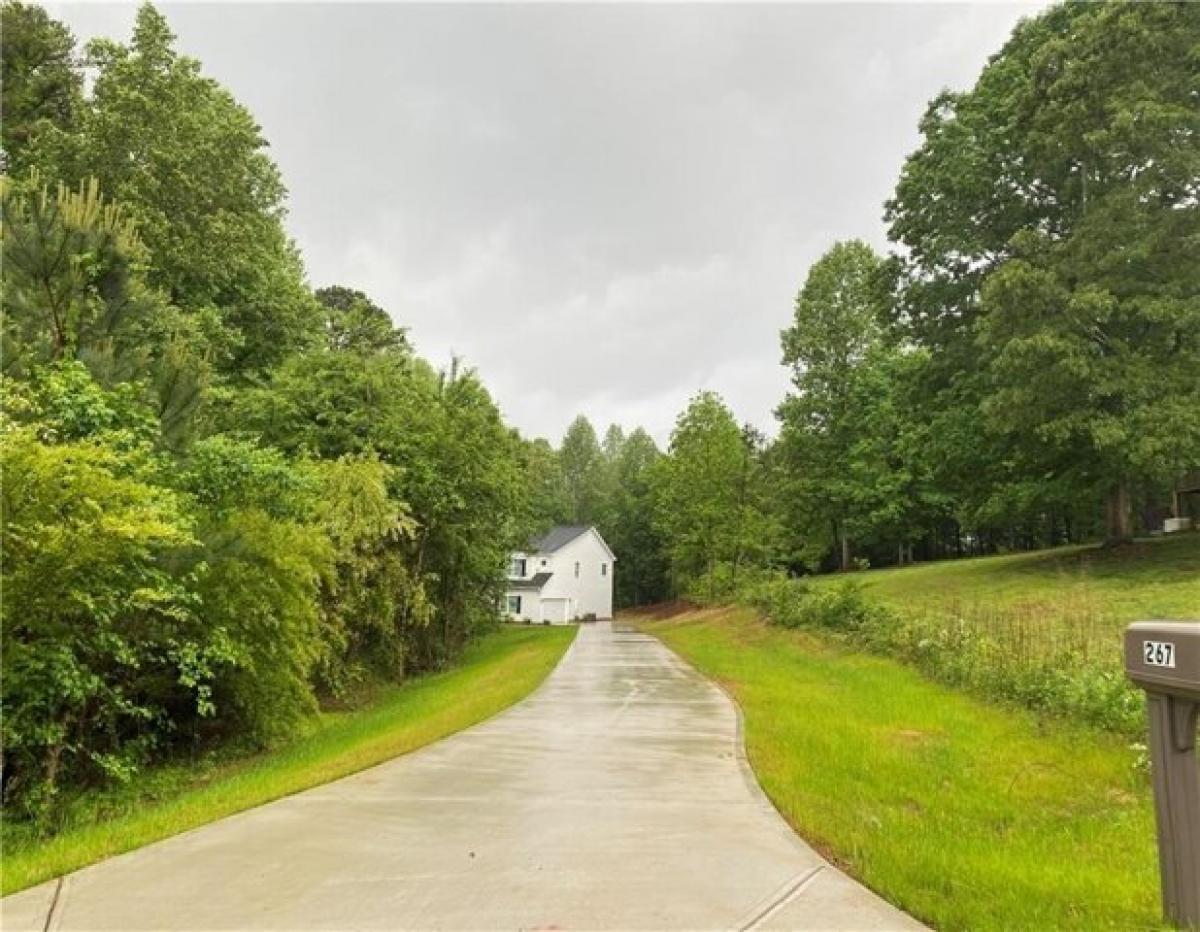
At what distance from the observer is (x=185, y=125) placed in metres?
23.8

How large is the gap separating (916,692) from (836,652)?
539cm

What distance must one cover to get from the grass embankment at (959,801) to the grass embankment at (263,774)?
3.81 m

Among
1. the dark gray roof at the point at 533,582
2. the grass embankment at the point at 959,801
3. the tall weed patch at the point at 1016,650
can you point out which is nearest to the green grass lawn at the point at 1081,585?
the tall weed patch at the point at 1016,650

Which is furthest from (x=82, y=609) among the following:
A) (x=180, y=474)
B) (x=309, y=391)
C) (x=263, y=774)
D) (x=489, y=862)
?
(x=309, y=391)

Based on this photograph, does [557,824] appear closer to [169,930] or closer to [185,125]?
[169,930]

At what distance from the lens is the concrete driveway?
383 cm

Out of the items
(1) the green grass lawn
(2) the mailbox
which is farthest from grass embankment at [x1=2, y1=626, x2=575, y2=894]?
(1) the green grass lawn

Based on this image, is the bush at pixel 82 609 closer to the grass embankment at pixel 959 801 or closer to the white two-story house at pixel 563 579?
the grass embankment at pixel 959 801

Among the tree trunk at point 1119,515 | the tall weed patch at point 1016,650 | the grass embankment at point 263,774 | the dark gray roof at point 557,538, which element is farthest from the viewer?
the dark gray roof at point 557,538

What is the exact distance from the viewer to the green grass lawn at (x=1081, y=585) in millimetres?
15500

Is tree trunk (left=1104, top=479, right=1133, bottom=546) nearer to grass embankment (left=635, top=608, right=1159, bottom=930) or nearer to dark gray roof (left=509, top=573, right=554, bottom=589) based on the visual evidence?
grass embankment (left=635, top=608, right=1159, bottom=930)

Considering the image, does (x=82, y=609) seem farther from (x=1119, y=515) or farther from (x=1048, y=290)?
(x=1119, y=515)

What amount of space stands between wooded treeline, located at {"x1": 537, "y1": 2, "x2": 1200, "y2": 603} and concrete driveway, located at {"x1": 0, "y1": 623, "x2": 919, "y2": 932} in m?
16.6

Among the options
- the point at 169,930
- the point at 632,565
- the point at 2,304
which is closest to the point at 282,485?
the point at 2,304
